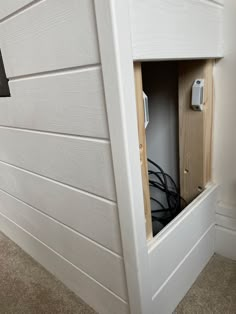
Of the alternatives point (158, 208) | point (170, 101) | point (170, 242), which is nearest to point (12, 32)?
point (170, 101)

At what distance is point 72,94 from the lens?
0.60 metres

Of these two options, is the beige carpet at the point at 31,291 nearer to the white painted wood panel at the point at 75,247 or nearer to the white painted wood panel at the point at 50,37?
the white painted wood panel at the point at 75,247

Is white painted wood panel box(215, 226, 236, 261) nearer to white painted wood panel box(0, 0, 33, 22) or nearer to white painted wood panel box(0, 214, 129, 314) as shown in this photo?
white painted wood panel box(0, 214, 129, 314)

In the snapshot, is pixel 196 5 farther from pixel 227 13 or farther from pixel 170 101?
pixel 170 101

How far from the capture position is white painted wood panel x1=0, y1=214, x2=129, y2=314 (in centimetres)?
79

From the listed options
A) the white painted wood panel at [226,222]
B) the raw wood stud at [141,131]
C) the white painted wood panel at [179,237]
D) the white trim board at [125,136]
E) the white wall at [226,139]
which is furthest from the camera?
the white painted wood panel at [226,222]

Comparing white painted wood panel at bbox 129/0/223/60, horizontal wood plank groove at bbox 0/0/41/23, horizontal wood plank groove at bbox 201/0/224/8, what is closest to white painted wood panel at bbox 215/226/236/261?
white painted wood panel at bbox 129/0/223/60

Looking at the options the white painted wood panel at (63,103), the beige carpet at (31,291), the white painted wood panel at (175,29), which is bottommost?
the beige carpet at (31,291)

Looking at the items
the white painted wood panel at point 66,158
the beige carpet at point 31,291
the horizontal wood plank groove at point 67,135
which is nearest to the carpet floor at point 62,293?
the beige carpet at point 31,291

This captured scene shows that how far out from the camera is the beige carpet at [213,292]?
0.83 m

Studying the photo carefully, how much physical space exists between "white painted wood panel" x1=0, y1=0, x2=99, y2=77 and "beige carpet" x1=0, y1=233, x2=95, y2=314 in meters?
0.78

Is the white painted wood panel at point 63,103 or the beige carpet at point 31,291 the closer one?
the white painted wood panel at point 63,103

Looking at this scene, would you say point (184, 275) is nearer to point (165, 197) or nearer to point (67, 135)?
point (165, 197)

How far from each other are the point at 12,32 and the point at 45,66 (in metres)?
0.17
